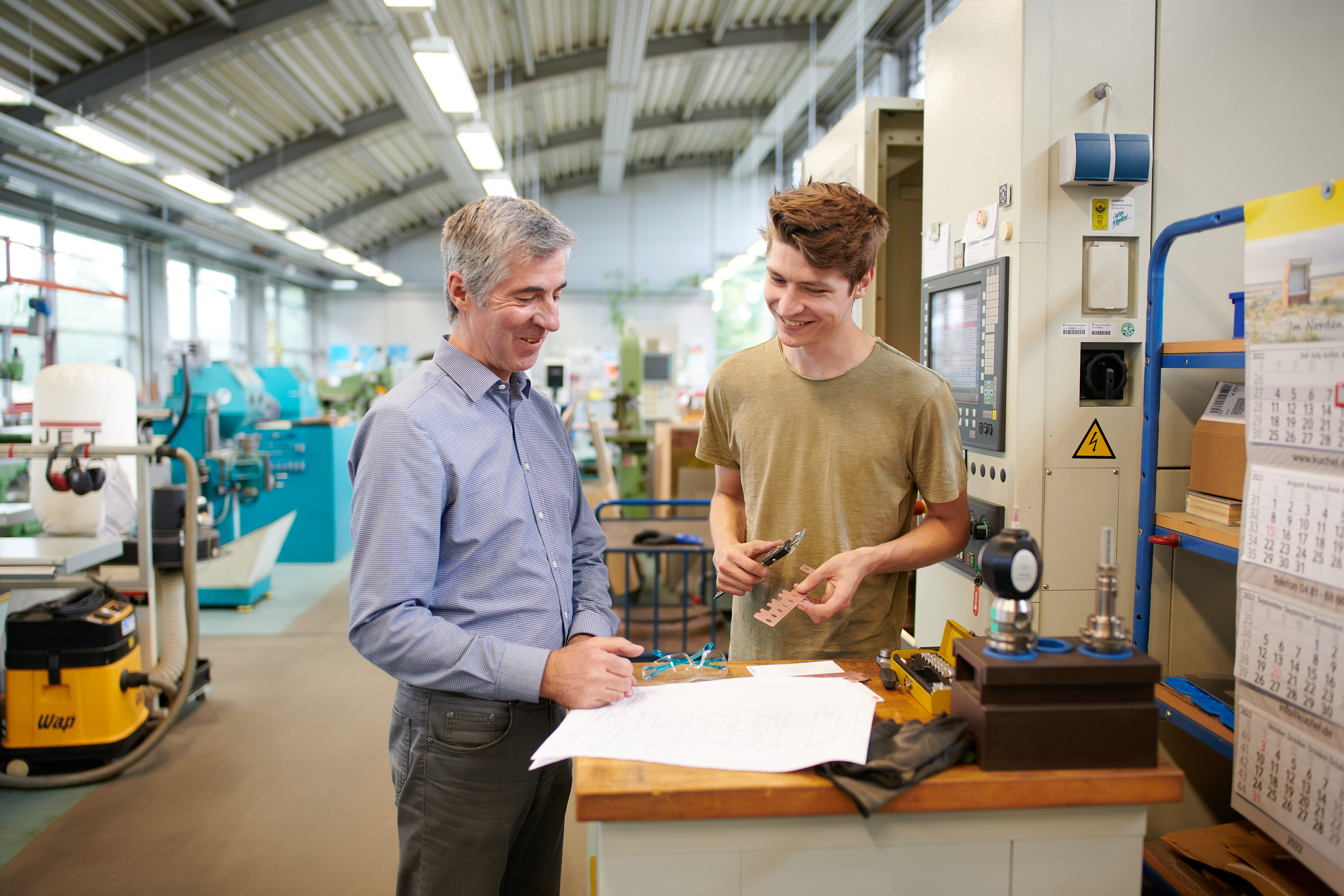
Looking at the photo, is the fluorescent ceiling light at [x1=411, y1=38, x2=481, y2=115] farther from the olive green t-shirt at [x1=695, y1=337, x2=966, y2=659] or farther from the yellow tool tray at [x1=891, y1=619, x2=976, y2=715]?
the yellow tool tray at [x1=891, y1=619, x2=976, y2=715]

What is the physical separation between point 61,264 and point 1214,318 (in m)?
9.44

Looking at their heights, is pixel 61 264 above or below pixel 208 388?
above

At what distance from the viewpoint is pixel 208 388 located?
15.9 ft

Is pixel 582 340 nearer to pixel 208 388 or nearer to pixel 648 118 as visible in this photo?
pixel 648 118

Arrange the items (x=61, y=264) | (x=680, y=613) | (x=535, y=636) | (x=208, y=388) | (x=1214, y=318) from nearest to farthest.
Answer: (x=535, y=636), (x=1214, y=318), (x=680, y=613), (x=208, y=388), (x=61, y=264)

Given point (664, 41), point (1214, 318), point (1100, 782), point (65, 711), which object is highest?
point (664, 41)

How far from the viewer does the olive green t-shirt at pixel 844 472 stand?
145 cm

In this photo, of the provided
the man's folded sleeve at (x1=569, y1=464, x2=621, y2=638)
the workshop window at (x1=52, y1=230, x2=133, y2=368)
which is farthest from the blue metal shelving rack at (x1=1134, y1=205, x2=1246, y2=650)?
the workshop window at (x1=52, y1=230, x2=133, y2=368)

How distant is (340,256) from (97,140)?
446 centimetres

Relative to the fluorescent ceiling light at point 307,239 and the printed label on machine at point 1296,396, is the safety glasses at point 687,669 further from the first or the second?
the fluorescent ceiling light at point 307,239

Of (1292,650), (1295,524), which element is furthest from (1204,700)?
(1295,524)

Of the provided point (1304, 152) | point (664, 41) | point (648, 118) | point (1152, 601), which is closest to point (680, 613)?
point (1152, 601)

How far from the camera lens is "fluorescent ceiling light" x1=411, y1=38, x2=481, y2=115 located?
15.2ft

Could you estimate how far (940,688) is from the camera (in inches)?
43.9
